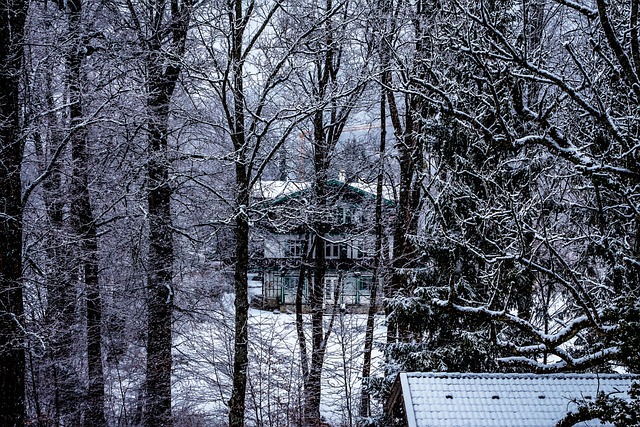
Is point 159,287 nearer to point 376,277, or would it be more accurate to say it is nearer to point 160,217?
point 160,217

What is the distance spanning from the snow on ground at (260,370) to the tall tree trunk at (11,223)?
473 centimetres

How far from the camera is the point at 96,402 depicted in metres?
12.1

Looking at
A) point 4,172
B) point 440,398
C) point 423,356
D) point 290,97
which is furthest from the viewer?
point 290,97

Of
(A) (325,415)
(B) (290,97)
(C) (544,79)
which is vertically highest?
(B) (290,97)

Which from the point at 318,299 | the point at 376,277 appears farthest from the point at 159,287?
the point at 376,277

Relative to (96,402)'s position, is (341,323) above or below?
above

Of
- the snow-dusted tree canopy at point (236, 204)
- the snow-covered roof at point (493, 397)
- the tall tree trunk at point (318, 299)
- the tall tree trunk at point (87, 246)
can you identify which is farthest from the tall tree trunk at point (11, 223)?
the tall tree trunk at point (318, 299)

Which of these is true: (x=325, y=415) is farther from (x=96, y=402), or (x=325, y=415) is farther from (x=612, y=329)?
(x=612, y=329)

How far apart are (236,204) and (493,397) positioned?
19.5 ft

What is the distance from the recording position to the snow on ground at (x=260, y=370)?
13008 millimetres

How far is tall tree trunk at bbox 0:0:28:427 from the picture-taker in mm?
7965

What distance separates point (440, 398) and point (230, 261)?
29.2 feet

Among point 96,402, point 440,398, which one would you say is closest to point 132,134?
point 96,402

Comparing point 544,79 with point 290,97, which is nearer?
point 544,79
